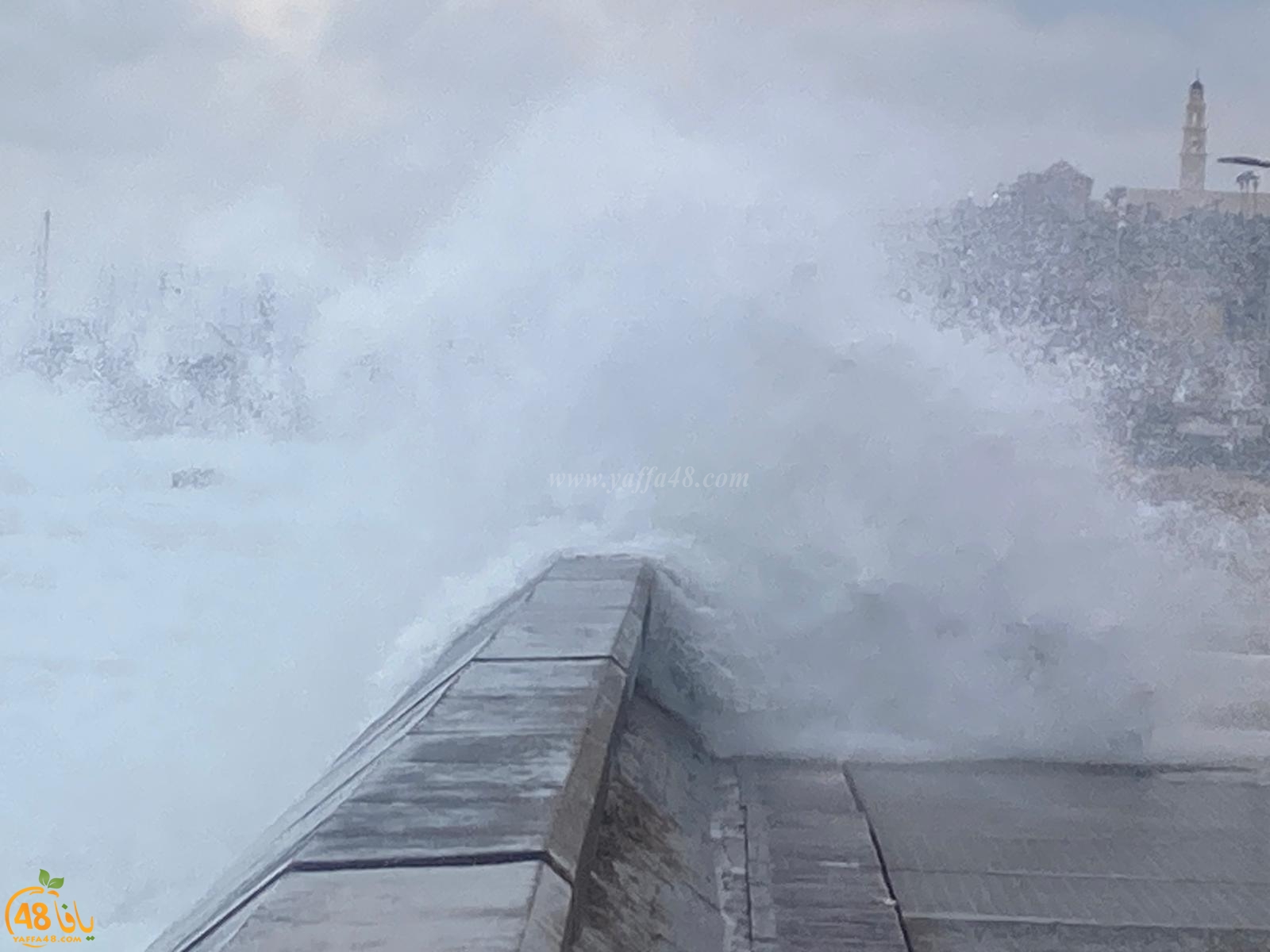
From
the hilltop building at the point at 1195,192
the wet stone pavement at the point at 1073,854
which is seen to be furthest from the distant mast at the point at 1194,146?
the wet stone pavement at the point at 1073,854

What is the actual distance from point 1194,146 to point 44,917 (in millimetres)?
48201

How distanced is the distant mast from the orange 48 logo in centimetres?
4330

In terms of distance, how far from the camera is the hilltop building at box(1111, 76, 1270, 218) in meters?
37.9

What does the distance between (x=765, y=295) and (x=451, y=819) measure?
15.8 ft

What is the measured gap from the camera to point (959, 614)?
16.5 feet

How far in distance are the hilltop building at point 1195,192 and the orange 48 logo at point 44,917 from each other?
1274 inches

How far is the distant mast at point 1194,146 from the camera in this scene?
44000 millimetres

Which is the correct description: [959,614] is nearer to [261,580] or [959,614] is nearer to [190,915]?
[190,915]

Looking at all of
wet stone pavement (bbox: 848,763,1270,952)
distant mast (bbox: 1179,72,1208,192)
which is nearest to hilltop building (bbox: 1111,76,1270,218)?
distant mast (bbox: 1179,72,1208,192)

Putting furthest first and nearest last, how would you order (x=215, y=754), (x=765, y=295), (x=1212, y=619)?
(x=1212, y=619), (x=765, y=295), (x=215, y=754)

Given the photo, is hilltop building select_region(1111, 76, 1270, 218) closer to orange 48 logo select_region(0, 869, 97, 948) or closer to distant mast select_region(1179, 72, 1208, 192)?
distant mast select_region(1179, 72, 1208, 192)

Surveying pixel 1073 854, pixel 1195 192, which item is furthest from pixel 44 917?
pixel 1195 192

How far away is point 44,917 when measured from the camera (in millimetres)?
4645

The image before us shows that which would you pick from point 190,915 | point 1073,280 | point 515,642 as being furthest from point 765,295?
point 1073,280
